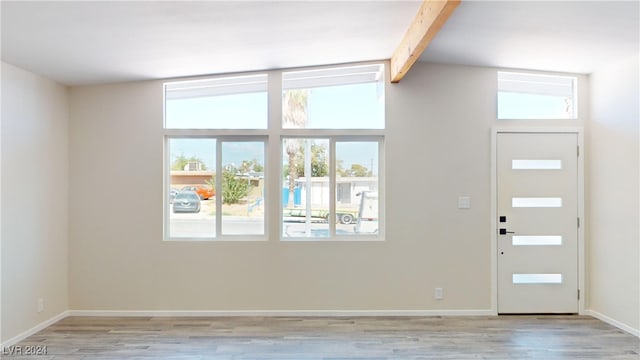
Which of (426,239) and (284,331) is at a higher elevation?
(426,239)

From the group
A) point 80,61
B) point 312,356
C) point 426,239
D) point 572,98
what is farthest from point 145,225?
point 572,98

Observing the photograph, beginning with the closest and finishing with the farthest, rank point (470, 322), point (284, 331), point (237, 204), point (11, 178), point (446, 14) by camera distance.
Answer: point (446, 14)
point (11, 178)
point (284, 331)
point (470, 322)
point (237, 204)

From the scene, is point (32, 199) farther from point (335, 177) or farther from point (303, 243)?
point (335, 177)

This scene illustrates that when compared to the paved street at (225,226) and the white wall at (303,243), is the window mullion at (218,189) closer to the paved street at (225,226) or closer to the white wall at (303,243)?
the paved street at (225,226)

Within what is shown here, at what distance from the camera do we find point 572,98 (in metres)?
4.36

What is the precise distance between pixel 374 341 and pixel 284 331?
86cm

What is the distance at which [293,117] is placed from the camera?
14.2 ft

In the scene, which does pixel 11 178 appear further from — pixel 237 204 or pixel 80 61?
pixel 237 204

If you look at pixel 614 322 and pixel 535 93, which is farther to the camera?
pixel 535 93

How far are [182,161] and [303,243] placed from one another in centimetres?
162

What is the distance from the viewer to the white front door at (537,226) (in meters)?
4.25

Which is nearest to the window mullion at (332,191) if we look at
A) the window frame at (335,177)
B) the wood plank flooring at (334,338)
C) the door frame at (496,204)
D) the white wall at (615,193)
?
the window frame at (335,177)

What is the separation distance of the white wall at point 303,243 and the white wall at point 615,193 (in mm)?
337

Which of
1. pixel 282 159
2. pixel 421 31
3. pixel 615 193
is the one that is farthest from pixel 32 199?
pixel 615 193
